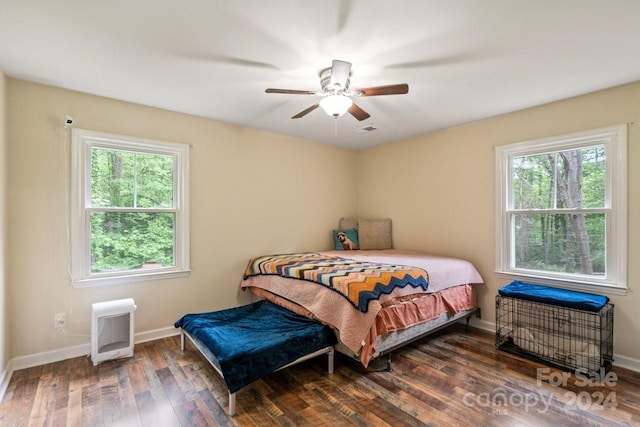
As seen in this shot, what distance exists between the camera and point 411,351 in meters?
2.92

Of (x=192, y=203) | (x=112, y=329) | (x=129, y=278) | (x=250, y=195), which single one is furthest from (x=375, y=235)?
(x=112, y=329)

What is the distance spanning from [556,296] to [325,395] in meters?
2.12

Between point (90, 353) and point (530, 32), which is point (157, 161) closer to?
point (90, 353)

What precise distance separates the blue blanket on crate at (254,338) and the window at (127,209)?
2.73 feet

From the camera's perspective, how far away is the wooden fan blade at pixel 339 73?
202 centimetres

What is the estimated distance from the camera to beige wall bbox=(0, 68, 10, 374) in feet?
7.58

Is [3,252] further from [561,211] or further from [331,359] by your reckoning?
[561,211]

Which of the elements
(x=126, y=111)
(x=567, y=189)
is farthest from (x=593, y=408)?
(x=126, y=111)

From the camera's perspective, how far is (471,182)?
3637mm

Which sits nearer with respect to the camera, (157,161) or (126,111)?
(126,111)

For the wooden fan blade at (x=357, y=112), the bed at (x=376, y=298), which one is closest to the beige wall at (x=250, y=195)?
the bed at (x=376, y=298)

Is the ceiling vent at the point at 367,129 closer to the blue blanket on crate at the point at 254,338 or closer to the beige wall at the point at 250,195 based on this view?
the beige wall at the point at 250,195

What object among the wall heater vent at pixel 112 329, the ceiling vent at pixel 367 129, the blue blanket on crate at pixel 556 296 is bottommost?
the wall heater vent at pixel 112 329

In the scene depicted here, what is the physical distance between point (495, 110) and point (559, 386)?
255 cm
